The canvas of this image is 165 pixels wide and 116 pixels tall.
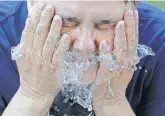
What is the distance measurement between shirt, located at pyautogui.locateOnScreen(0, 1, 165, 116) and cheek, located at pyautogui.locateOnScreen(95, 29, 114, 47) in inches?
10.3

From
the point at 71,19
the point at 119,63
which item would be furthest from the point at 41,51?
the point at 119,63

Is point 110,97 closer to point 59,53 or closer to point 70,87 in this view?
point 70,87

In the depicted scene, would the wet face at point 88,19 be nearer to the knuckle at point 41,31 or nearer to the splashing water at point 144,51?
the knuckle at point 41,31

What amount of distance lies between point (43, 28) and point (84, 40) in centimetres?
13

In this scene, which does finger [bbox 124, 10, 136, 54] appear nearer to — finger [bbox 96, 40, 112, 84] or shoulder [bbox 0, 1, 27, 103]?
finger [bbox 96, 40, 112, 84]

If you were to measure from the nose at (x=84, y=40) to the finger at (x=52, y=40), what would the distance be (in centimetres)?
6

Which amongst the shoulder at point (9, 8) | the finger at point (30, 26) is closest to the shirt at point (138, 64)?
the shoulder at point (9, 8)

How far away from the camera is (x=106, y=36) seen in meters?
1.68

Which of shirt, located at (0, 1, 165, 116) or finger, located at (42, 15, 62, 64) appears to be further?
shirt, located at (0, 1, 165, 116)

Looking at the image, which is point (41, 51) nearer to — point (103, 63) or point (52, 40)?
point (52, 40)

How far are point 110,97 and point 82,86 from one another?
14cm

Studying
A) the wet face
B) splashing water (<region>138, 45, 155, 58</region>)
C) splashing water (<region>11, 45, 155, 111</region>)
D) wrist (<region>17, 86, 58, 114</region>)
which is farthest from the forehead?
wrist (<region>17, 86, 58, 114</region>)

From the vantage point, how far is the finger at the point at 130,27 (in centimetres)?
167

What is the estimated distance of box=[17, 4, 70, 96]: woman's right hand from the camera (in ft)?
5.43
